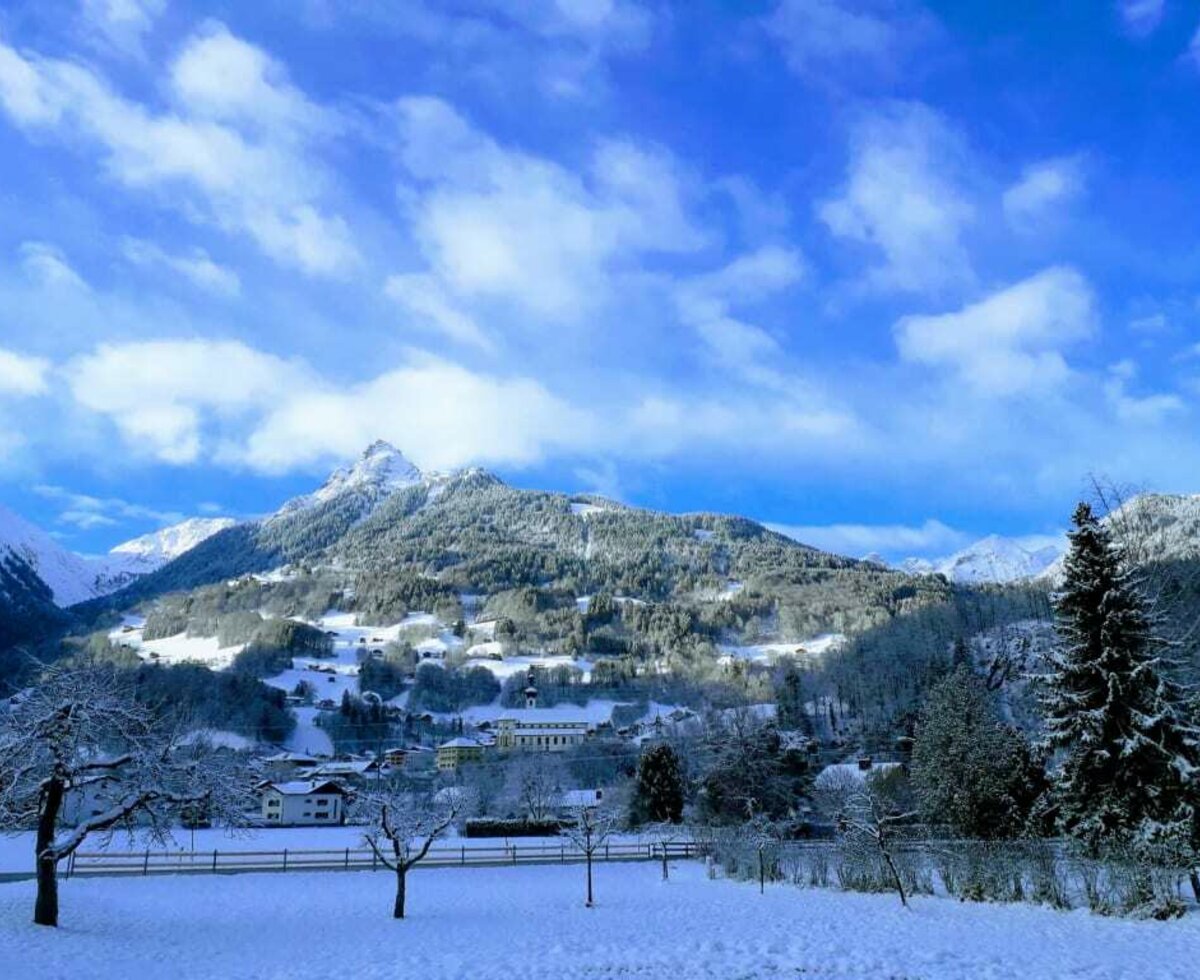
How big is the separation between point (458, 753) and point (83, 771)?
4090 inches

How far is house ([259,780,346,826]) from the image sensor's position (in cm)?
7881

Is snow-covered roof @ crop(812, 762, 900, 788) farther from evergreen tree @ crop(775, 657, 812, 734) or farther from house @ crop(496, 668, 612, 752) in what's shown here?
house @ crop(496, 668, 612, 752)

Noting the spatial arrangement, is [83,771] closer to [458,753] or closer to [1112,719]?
[1112,719]

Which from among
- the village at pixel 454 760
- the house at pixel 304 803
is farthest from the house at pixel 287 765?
the house at pixel 304 803

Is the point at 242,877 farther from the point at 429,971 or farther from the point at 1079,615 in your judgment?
the point at 1079,615

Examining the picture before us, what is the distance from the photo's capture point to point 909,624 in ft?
511

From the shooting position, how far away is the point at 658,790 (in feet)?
202

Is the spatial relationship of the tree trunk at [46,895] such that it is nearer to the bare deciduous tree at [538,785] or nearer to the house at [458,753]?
the bare deciduous tree at [538,785]

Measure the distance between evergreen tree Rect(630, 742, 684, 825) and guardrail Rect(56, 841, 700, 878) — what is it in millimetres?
15447

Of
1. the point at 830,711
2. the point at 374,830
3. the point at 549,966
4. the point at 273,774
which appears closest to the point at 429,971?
the point at 549,966

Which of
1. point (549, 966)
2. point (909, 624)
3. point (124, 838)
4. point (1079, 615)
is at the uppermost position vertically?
point (909, 624)

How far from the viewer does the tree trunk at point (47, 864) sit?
19672 millimetres

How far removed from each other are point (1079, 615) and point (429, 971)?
1973 centimetres

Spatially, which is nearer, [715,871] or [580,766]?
[715,871]
